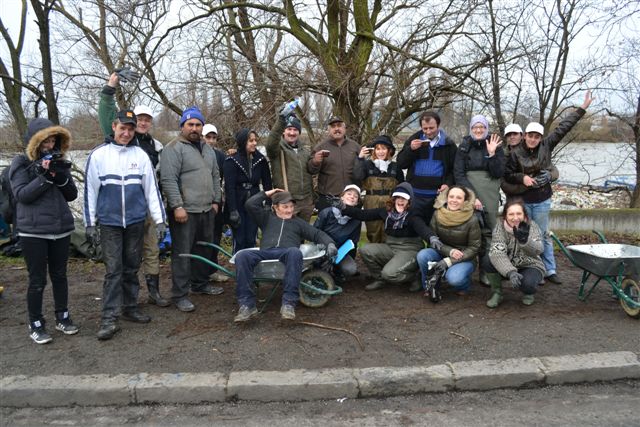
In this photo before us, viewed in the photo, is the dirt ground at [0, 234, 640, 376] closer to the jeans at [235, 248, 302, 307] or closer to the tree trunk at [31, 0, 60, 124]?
the jeans at [235, 248, 302, 307]

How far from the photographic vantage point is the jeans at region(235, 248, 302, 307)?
449cm

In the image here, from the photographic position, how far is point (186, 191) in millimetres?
4855

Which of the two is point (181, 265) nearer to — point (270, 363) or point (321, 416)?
point (270, 363)

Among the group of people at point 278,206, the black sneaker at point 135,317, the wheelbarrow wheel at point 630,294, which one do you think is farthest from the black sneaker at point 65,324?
the wheelbarrow wheel at point 630,294

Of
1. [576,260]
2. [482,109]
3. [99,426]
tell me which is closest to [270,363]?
[99,426]

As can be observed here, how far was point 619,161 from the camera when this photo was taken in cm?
1173

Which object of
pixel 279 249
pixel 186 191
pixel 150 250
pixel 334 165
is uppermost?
pixel 334 165

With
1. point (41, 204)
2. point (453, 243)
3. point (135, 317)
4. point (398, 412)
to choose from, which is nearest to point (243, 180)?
point (135, 317)

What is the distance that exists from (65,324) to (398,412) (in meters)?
3.01

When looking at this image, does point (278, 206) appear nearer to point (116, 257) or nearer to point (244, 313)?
point (244, 313)

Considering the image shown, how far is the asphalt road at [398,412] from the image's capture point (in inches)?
126

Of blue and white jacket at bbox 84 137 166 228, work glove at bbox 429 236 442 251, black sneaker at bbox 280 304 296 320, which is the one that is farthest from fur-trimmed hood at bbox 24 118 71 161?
work glove at bbox 429 236 442 251

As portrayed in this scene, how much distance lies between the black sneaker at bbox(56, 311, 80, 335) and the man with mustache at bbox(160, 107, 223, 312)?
3.15ft

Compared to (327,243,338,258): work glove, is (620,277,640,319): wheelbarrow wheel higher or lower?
lower
